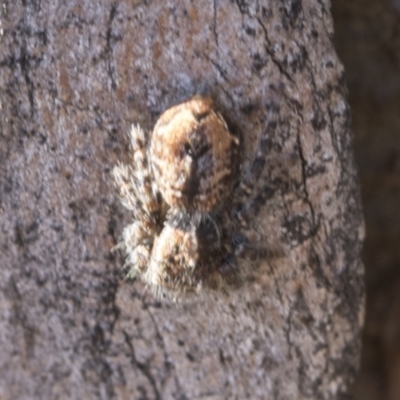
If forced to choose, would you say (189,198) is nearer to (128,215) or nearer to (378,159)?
(128,215)

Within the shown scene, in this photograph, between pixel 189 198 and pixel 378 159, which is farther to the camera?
pixel 378 159

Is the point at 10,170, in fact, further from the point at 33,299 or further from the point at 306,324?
the point at 306,324

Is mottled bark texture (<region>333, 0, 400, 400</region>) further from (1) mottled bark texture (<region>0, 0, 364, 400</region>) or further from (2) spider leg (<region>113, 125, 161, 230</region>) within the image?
(2) spider leg (<region>113, 125, 161, 230</region>)

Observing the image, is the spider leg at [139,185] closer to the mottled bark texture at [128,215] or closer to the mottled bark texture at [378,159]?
the mottled bark texture at [128,215]

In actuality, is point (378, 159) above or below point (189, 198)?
above

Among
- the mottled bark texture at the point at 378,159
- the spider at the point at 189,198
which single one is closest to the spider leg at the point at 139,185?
the spider at the point at 189,198

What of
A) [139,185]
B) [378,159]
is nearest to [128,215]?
[139,185]
